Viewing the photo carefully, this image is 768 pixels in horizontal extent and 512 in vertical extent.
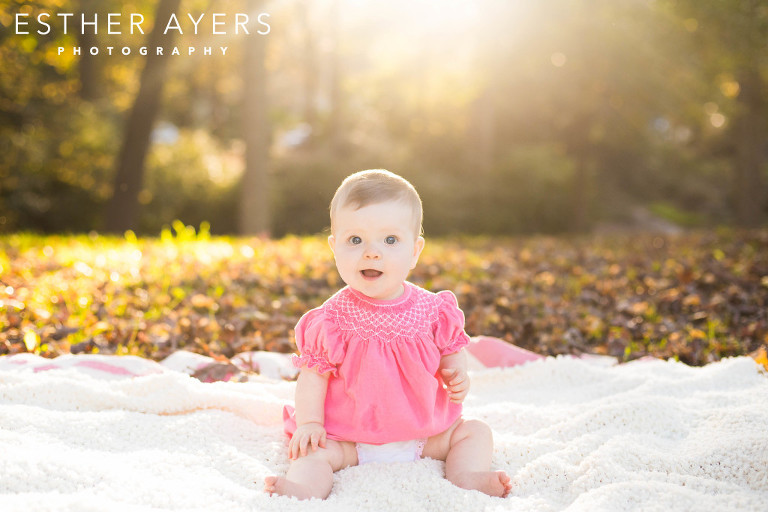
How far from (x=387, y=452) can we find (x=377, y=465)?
82 mm

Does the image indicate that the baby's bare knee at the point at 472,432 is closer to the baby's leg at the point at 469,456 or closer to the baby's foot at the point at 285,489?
the baby's leg at the point at 469,456

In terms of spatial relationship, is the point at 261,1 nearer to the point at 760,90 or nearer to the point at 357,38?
the point at 760,90

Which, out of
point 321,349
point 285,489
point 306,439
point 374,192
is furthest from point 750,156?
point 285,489

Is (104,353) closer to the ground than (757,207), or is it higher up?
closer to the ground

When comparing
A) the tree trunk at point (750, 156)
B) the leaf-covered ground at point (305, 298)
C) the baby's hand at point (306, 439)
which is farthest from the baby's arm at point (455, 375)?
the tree trunk at point (750, 156)

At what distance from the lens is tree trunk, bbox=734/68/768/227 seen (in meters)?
12.9

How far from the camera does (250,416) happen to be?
2.88 meters

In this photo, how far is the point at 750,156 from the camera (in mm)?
13359

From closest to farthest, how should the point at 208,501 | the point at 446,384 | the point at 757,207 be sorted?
1. the point at 208,501
2. the point at 446,384
3. the point at 757,207

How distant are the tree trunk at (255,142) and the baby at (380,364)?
27.4 feet

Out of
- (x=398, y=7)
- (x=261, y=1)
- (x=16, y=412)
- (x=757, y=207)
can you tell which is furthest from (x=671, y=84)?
(x=16, y=412)

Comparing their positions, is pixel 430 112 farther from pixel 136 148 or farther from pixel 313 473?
pixel 313 473

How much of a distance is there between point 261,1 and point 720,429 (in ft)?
32.6

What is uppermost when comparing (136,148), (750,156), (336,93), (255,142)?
(336,93)
